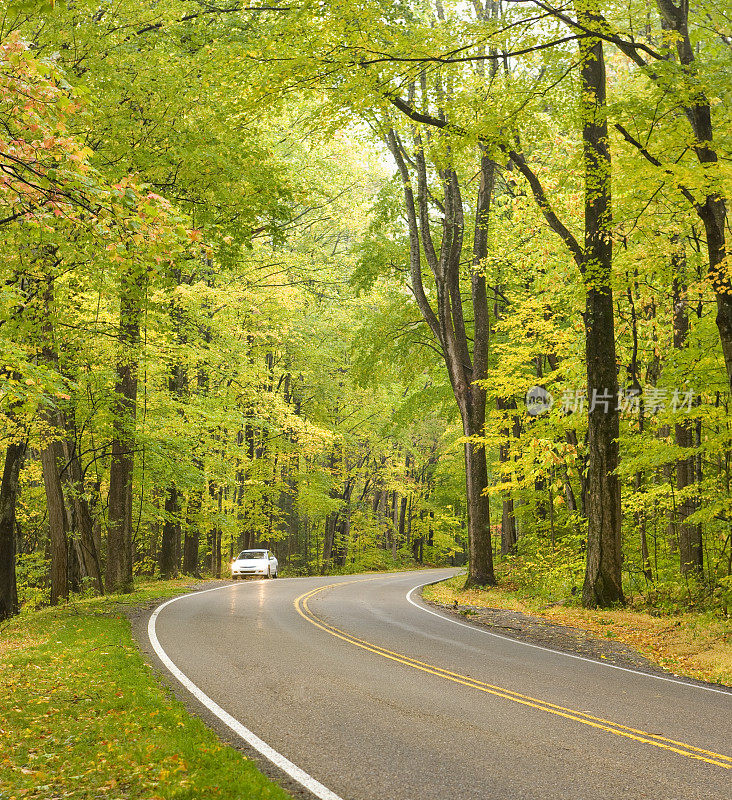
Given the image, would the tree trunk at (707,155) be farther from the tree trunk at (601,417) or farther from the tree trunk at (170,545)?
the tree trunk at (170,545)

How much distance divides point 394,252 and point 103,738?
19.0 metres

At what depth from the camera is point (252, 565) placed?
95.0 feet

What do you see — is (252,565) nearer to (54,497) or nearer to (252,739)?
(54,497)

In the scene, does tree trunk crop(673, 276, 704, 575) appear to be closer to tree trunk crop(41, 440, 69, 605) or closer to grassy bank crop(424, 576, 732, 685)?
grassy bank crop(424, 576, 732, 685)

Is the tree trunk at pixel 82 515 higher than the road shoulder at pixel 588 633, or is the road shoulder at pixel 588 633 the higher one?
the tree trunk at pixel 82 515

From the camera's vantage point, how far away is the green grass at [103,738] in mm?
5027

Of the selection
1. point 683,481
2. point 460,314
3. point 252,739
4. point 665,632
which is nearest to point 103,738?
point 252,739

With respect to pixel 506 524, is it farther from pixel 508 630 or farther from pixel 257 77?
pixel 257 77

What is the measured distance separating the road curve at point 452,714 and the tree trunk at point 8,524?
5.68 metres

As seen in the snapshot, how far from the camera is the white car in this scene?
28750 millimetres

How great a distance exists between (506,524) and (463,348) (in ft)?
36.9

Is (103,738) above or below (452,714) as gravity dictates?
above

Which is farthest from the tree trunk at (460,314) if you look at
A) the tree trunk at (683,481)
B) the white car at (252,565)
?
the white car at (252,565)

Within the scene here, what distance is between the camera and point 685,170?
10328 millimetres
